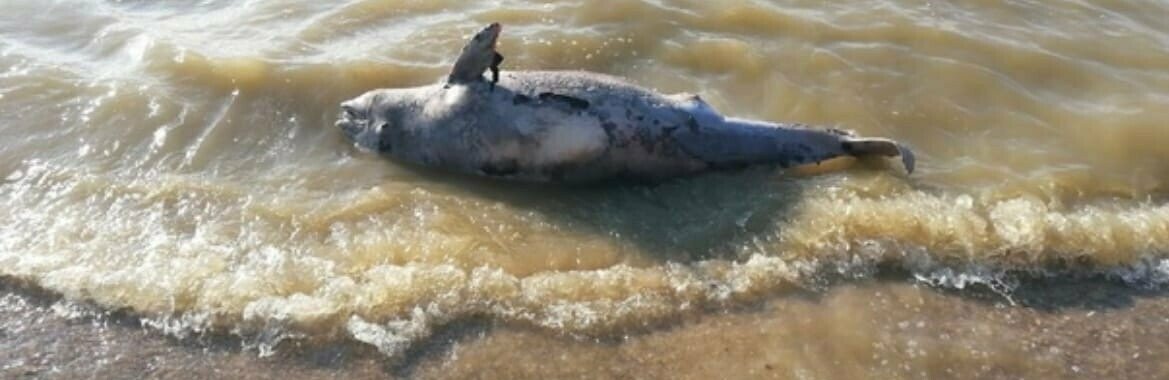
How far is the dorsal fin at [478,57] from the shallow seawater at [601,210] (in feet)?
2.42

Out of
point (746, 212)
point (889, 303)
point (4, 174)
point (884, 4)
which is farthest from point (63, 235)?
point (884, 4)

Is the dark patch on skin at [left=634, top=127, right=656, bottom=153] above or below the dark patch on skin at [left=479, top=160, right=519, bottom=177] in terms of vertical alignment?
above

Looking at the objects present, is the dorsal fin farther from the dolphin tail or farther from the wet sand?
the dolphin tail

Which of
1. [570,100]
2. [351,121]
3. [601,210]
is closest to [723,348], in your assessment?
[601,210]

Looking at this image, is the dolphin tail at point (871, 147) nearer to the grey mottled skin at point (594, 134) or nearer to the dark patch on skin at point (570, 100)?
the grey mottled skin at point (594, 134)

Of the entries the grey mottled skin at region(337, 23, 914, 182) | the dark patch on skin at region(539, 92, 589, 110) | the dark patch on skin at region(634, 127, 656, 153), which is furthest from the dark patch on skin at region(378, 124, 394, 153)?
the dark patch on skin at region(634, 127, 656, 153)

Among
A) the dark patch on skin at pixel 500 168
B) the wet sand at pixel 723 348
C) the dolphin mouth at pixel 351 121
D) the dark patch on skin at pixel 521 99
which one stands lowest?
the wet sand at pixel 723 348

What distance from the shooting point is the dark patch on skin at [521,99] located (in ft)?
22.5

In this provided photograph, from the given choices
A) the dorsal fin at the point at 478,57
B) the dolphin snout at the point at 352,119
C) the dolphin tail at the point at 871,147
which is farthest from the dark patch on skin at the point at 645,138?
the dolphin snout at the point at 352,119

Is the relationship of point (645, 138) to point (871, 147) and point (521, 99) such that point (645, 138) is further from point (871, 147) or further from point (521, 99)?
point (871, 147)

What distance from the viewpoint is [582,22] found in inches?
348

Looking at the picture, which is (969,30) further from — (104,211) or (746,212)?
(104,211)

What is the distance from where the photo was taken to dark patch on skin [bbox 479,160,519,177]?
270 inches

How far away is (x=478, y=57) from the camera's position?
22.7 feet
